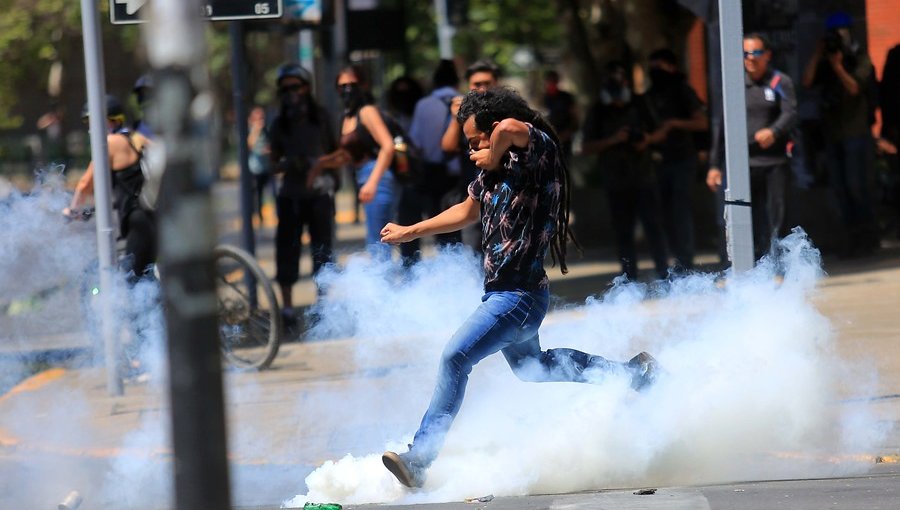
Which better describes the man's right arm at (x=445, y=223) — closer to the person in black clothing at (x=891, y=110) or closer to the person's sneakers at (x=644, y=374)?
the person's sneakers at (x=644, y=374)

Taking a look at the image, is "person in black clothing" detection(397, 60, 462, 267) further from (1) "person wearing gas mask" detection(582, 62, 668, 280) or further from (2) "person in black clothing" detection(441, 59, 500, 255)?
(1) "person wearing gas mask" detection(582, 62, 668, 280)

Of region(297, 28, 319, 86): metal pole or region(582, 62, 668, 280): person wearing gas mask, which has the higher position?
region(297, 28, 319, 86): metal pole

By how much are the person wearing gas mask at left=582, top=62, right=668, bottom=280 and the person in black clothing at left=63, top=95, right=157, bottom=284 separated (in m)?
4.02

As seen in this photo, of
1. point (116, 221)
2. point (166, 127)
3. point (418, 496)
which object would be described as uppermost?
point (166, 127)

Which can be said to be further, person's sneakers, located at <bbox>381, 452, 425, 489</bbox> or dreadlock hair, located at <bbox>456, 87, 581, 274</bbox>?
dreadlock hair, located at <bbox>456, 87, 581, 274</bbox>

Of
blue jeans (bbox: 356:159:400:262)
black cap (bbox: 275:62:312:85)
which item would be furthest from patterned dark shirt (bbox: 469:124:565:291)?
black cap (bbox: 275:62:312:85)

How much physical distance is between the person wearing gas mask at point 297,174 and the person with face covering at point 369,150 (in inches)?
15.9

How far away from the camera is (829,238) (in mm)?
12242

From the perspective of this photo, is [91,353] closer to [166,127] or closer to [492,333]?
[492,333]

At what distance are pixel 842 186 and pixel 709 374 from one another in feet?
20.8

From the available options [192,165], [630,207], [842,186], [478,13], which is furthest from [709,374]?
[478,13]

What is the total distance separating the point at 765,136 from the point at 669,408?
13.5ft

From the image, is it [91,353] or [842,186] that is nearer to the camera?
[91,353]

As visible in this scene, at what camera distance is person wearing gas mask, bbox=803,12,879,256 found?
11609 mm
